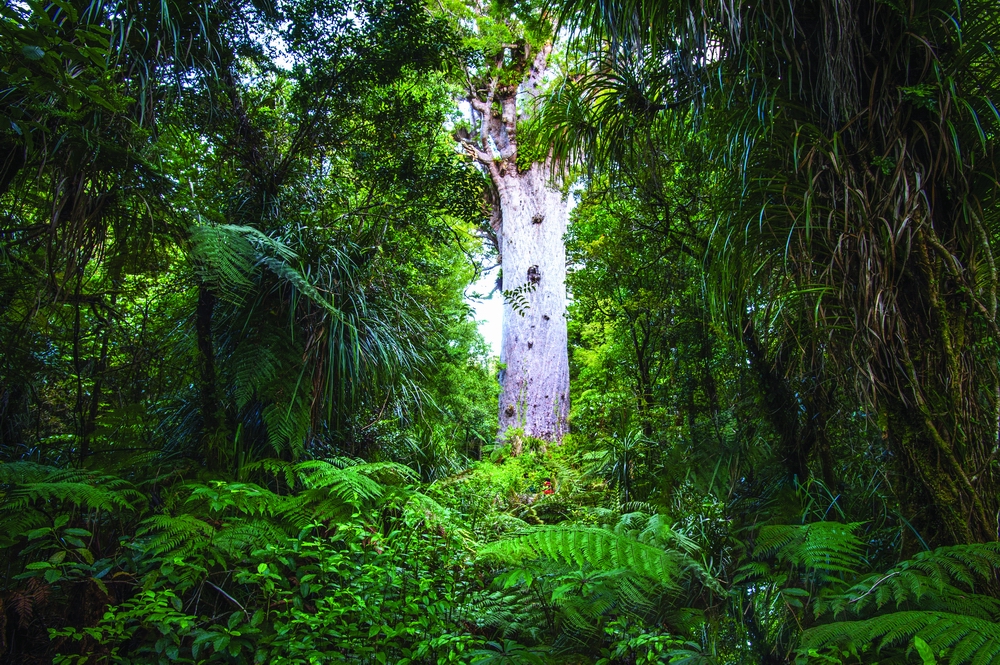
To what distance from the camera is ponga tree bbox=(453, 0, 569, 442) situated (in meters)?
5.58

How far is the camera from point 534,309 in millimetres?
5797

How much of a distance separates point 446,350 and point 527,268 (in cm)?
213

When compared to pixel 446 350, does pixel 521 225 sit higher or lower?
higher

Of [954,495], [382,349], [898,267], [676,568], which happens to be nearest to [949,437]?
[954,495]

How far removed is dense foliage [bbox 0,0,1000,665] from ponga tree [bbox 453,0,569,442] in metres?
1.44

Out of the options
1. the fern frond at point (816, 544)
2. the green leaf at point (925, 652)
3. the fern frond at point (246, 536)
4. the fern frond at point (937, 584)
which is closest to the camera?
the green leaf at point (925, 652)

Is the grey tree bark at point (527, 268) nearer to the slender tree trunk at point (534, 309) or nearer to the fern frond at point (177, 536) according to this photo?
the slender tree trunk at point (534, 309)

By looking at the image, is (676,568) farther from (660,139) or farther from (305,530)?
(660,139)

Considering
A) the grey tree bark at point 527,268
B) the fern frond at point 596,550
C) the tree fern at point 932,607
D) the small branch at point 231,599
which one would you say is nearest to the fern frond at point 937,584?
the tree fern at point 932,607

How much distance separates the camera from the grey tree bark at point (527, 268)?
18.3ft

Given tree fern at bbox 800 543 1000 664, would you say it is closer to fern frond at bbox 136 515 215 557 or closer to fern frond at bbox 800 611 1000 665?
fern frond at bbox 800 611 1000 665

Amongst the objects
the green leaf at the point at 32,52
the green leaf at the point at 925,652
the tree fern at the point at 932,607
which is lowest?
the green leaf at the point at 925,652

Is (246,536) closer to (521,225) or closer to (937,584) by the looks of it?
(937,584)

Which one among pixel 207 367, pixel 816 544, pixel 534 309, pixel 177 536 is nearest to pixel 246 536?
pixel 177 536
